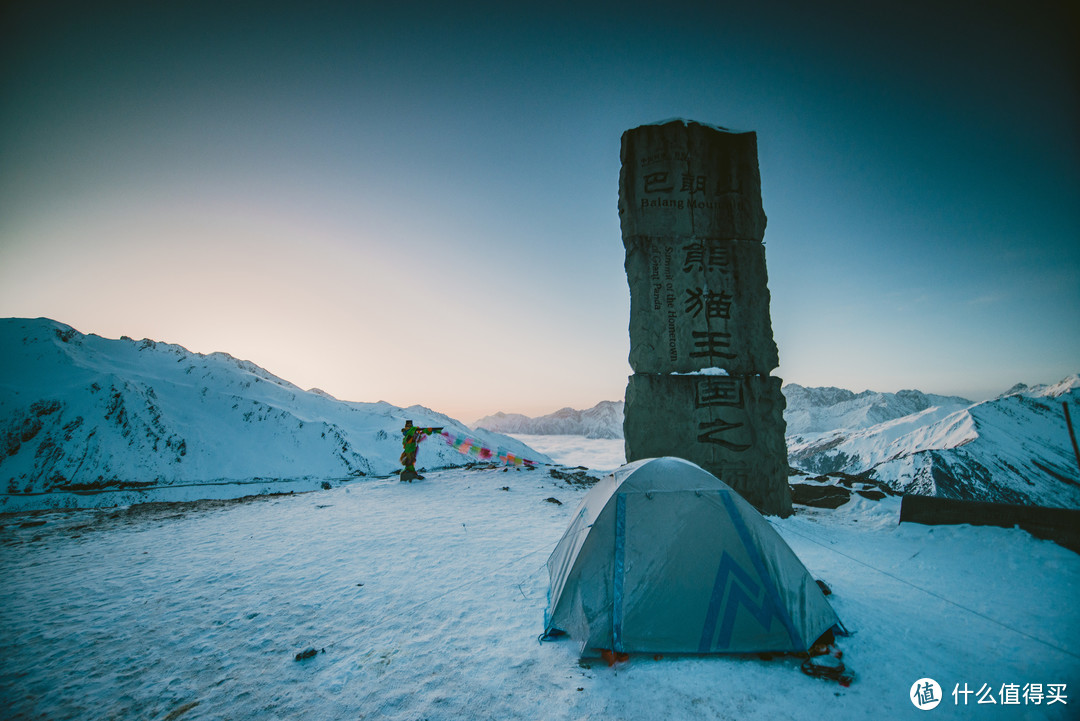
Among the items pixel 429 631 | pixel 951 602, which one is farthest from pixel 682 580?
pixel 951 602

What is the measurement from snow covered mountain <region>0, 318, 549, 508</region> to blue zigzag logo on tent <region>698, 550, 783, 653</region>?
776 inches

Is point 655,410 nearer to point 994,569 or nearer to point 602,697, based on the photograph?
point 994,569

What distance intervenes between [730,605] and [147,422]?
28071mm

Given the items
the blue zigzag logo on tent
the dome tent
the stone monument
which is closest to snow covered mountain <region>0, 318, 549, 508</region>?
the stone monument

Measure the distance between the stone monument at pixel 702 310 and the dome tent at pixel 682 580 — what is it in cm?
524

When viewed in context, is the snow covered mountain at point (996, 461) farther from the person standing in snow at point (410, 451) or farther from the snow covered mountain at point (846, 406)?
the snow covered mountain at point (846, 406)

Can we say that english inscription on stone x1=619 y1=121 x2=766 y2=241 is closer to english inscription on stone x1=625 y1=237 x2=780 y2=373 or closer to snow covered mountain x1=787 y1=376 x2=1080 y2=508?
english inscription on stone x1=625 y1=237 x2=780 y2=373

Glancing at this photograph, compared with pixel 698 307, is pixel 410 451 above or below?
below

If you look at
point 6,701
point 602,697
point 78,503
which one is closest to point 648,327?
point 602,697

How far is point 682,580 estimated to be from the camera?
3662 millimetres

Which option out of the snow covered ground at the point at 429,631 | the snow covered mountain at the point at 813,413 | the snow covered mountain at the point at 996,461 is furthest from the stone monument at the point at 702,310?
the snow covered mountain at the point at 813,413

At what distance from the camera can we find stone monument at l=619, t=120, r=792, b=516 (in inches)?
364

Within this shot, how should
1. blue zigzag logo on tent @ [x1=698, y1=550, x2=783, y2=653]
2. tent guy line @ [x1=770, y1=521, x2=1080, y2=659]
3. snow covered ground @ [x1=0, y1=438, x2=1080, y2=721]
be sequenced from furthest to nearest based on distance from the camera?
tent guy line @ [x1=770, y1=521, x2=1080, y2=659] → blue zigzag logo on tent @ [x1=698, y1=550, x2=783, y2=653] → snow covered ground @ [x1=0, y1=438, x2=1080, y2=721]

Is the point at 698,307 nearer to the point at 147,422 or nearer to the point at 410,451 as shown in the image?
the point at 410,451
